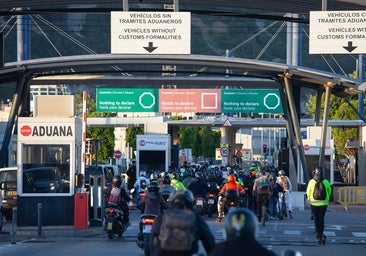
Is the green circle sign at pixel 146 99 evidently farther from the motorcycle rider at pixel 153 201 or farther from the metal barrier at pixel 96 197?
the motorcycle rider at pixel 153 201

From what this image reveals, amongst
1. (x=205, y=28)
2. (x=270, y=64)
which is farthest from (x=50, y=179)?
(x=205, y=28)

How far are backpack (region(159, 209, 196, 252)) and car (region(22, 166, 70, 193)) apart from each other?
16854 millimetres

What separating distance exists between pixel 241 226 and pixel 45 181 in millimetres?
19176

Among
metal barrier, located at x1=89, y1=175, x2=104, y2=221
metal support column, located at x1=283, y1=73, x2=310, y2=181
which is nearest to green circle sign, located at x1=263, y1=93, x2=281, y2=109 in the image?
metal support column, located at x1=283, y1=73, x2=310, y2=181

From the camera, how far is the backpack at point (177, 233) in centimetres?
962

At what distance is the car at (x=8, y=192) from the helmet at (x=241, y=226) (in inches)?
957

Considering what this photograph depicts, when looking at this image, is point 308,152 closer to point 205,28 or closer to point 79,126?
point 79,126

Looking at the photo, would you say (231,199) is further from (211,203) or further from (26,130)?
(26,130)

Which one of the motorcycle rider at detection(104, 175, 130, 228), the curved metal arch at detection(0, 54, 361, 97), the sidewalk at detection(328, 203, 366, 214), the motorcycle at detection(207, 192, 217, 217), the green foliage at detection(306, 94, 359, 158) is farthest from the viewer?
the green foliage at detection(306, 94, 359, 158)

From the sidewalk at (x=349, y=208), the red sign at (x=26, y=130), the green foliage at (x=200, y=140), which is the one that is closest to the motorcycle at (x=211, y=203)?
the sidewalk at (x=349, y=208)

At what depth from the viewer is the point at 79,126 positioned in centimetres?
2727

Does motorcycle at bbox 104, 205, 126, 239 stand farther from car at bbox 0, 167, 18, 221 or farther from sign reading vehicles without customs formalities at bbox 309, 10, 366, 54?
car at bbox 0, 167, 18, 221

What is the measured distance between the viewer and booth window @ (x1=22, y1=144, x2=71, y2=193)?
26.3 metres

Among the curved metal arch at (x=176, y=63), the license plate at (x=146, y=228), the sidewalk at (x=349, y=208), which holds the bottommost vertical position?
the sidewalk at (x=349, y=208)
